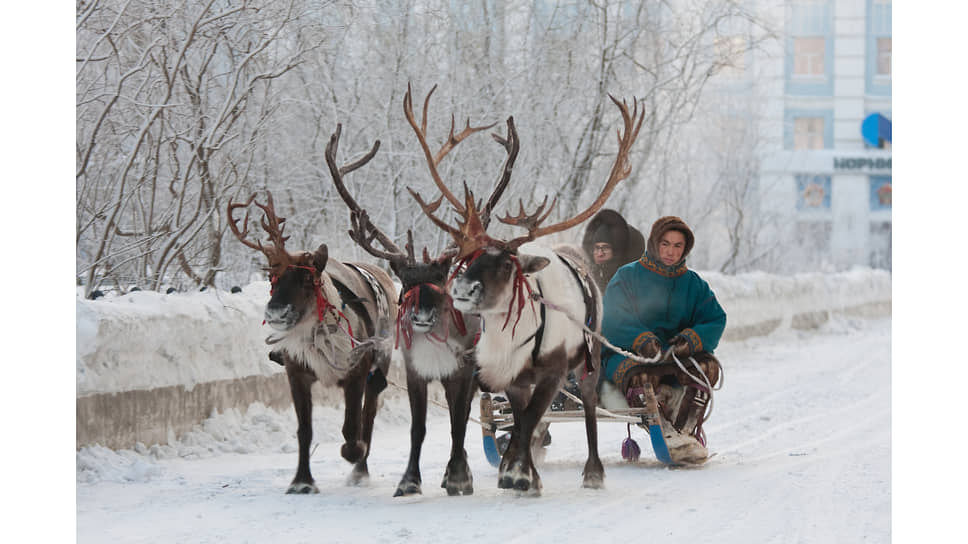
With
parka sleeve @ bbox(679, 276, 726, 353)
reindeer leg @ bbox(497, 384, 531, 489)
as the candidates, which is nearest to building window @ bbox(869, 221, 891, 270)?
parka sleeve @ bbox(679, 276, 726, 353)

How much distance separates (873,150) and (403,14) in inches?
589

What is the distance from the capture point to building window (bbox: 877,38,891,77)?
2017cm

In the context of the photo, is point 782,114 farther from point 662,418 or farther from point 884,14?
point 662,418

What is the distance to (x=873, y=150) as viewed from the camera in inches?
975

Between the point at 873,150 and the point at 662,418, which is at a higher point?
the point at 873,150

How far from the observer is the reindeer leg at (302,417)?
7.19m

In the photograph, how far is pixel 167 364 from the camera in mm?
8555

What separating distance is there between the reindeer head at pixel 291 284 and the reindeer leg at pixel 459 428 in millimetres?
930

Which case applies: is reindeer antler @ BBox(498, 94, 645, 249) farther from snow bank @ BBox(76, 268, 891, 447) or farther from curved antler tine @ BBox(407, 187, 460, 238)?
snow bank @ BBox(76, 268, 891, 447)

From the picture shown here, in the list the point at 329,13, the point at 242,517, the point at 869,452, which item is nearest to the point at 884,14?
the point at 329,13

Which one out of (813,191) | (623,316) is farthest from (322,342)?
(813,191)

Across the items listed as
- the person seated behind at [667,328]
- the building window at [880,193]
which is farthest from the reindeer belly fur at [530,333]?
the building window at [880,193]

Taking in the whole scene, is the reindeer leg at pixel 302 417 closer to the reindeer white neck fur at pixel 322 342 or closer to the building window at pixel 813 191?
the reindeer white neck fur at pixel 322 342

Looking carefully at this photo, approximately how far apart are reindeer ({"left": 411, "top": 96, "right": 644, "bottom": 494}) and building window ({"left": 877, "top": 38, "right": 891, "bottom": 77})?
47.1ft
